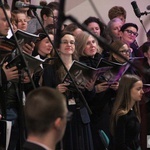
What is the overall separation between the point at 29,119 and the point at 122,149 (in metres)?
1.72

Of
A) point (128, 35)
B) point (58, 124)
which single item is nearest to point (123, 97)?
point (128, 35)

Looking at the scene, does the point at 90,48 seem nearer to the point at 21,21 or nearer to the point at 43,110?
the point at 21,21

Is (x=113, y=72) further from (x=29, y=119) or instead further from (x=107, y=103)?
(x=29, y=119)

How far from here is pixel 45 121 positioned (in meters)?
1.94

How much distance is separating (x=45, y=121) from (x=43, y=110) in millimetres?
42

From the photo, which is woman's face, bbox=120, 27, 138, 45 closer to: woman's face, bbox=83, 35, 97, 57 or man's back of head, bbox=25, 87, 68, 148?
woman's face, bbox=83, 35, 97, 57

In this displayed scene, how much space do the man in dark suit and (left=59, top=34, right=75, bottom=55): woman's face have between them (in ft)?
6.45

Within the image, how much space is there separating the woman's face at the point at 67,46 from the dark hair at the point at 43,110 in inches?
76.5

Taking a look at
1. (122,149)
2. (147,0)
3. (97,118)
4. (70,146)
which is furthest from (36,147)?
(147,0)

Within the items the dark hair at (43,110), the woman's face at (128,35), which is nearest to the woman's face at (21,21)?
the woman's face at (128,35)

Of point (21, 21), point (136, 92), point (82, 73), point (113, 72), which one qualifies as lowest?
point (136, 92)

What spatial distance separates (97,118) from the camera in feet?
13.7

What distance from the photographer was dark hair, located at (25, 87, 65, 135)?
1941 millimetres

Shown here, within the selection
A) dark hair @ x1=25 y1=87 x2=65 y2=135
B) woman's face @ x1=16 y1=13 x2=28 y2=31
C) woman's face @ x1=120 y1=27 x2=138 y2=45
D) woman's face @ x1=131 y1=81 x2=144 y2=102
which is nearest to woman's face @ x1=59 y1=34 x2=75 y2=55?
woman's face @ x1=16 y1=13 x2=28 y2=31
